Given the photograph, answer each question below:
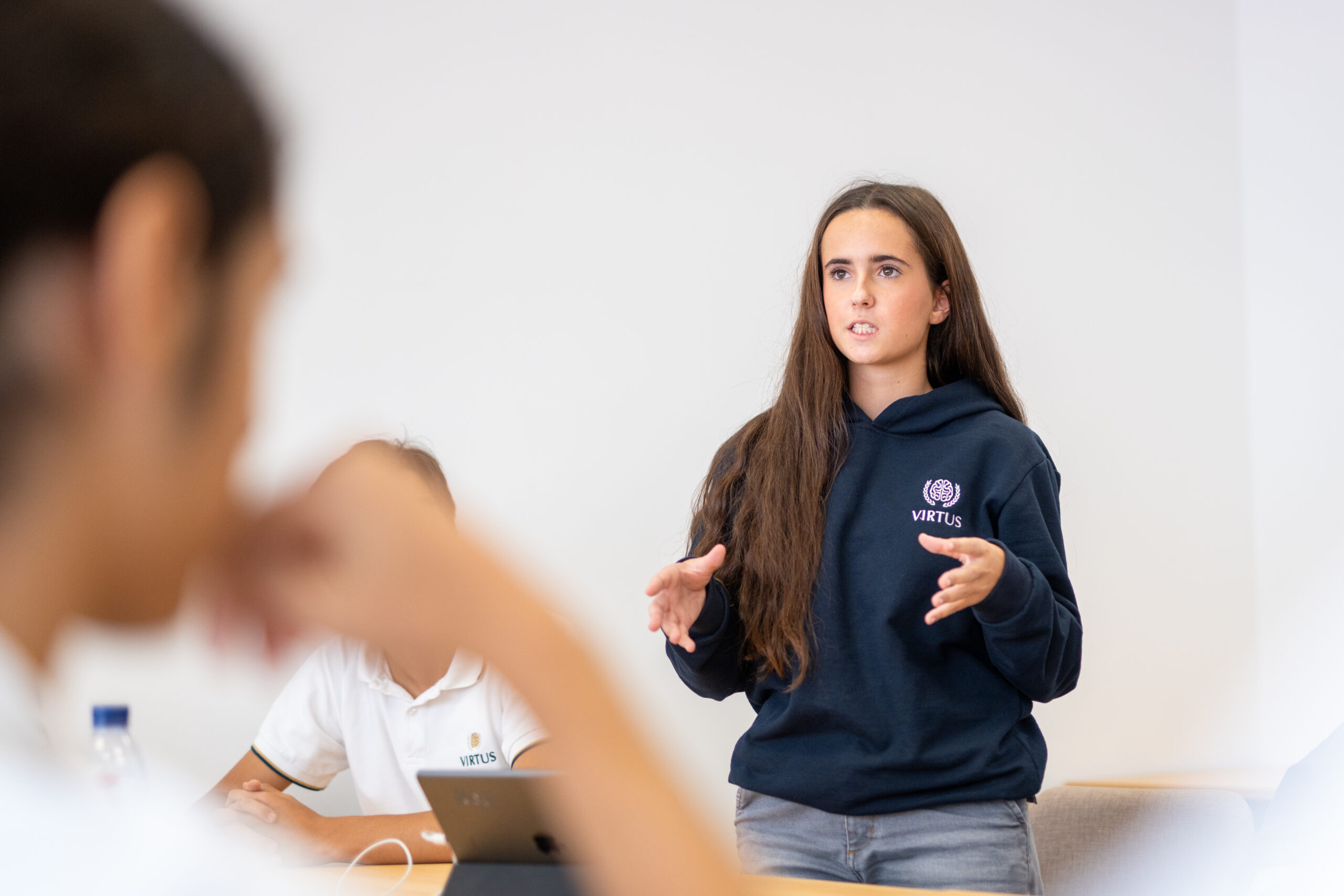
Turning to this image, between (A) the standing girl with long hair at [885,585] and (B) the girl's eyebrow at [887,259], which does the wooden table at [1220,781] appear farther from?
(B) the girl's eyebrow at [887,259]

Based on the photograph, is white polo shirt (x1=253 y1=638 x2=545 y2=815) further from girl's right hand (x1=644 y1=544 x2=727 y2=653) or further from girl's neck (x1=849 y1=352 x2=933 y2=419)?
girl's neck (x1=849 y1=352 x2=933 y2=419)

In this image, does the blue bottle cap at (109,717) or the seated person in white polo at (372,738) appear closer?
the blue bottle cap at (109,717)

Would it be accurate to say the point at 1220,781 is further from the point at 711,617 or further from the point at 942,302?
the point at 711,617

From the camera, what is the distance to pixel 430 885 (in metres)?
1.43

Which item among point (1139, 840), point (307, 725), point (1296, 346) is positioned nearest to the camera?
point (1139, 840)

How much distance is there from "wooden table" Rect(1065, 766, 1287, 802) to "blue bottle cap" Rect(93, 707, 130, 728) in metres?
1.91

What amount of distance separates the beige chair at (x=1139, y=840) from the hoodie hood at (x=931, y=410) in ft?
2.56

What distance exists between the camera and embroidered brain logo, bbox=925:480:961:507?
1.67m

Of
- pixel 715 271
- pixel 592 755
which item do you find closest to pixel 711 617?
pixel 715 271

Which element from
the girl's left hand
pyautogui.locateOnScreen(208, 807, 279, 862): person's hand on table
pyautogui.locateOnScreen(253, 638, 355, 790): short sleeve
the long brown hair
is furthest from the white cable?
the girl's left hand

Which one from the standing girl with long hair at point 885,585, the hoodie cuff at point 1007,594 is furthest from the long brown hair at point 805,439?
the hoodie cuff at point 1007,594

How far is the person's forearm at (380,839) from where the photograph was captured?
1.68 m

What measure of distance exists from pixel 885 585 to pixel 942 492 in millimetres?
176

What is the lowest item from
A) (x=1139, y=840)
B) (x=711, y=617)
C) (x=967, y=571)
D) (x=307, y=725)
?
(x=1139, y=840)
